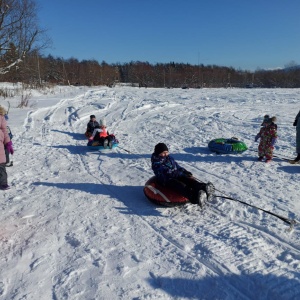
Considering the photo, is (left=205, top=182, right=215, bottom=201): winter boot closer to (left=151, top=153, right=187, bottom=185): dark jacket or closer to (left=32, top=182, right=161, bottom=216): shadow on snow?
(left=151, top=153, right=187, bottom=185): dark jacket

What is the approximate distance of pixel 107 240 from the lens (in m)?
3.72

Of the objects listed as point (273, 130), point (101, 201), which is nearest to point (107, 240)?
point (101, 201)

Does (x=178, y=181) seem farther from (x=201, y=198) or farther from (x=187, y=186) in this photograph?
(x=201, y=198)

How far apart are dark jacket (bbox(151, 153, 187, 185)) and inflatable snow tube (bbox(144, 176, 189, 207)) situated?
167 mm

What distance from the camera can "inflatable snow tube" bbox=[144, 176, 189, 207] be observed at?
14.7 ft

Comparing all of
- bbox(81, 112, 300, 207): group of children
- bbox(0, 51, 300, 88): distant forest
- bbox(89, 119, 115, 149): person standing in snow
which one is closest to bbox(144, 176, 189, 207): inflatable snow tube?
bbox(81, 112, 300, 207): group of children

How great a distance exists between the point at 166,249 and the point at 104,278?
823 mm

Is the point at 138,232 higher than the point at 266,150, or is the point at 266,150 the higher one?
the point at 266,150

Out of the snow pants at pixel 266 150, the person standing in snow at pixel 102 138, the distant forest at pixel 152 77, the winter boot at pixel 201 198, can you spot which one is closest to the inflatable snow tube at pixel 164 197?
the winter boot at pixel 201 198

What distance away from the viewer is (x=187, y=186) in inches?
175

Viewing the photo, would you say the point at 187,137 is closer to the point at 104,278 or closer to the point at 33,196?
the point at 33,196

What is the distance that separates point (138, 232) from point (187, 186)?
1035 millimetres

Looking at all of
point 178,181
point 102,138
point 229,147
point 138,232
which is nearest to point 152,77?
point 102,138

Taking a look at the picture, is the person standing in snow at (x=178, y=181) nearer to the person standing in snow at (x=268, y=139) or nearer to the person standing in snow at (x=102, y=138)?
the person standing in snow at (x=268, y=139)
